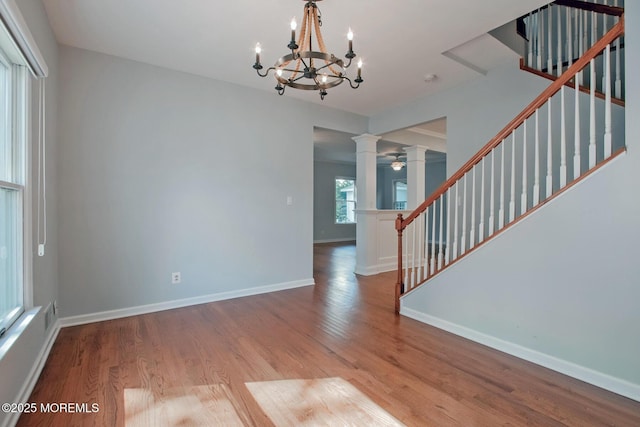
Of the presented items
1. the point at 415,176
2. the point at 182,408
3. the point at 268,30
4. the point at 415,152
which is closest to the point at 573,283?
the point at 182,408

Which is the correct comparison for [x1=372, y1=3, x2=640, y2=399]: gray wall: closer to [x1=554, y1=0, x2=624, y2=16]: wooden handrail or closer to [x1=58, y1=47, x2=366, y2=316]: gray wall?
[x1=554, y1=0, x2=624, y2=16]: wooden handrail

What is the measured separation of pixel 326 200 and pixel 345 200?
0.86 meters

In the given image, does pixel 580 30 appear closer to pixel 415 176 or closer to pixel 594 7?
pixel 594 7

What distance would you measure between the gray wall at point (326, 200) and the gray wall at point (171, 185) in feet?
16.4

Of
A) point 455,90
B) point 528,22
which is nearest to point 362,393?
point 455,90

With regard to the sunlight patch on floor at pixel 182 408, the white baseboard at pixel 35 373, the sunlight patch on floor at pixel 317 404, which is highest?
the white baseboard at pixel 35 373

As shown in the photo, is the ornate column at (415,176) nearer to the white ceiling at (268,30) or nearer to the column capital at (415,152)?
the column capital at (415,152)

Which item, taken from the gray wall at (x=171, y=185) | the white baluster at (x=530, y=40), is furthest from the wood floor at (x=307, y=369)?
the white baluster at (x=530, y=40)

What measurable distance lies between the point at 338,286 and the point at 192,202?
2.25 m

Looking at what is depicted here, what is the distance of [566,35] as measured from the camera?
3.11 meters

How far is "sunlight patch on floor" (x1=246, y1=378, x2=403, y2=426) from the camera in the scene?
1575 mm

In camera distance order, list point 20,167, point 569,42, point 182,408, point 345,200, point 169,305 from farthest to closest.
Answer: point 345,200, point 169,305, point 569,42, point 20,167, point 182,408

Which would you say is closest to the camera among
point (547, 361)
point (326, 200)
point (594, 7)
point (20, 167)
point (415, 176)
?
point (20, 167)

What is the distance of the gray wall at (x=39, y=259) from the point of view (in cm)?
156
